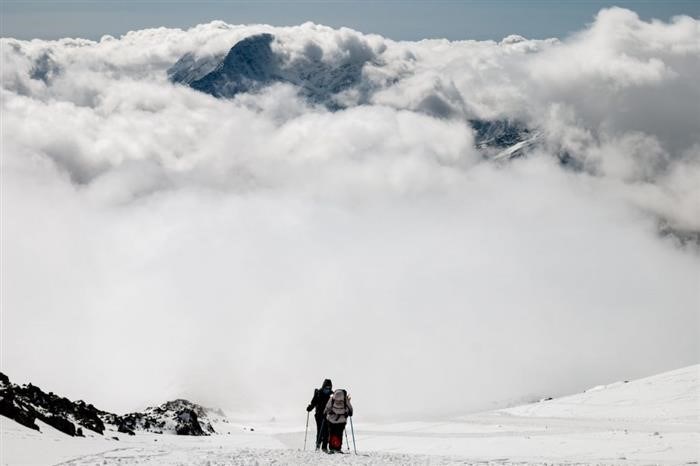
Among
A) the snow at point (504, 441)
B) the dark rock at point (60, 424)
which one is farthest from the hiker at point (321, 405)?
the dark rock at point (60, 424)

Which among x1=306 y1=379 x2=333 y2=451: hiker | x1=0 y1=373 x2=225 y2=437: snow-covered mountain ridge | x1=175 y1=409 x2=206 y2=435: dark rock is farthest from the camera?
x1=175 y1=409 x2=206 y2=435: dark rock

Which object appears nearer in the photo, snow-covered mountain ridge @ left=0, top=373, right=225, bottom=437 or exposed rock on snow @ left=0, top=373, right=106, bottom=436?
exposed rock on snow @ left=0, top=373, right=106, bottom=436

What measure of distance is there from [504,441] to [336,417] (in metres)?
8.50

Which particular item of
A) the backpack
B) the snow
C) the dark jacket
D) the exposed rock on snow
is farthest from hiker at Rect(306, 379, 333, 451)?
the exposed rock on snow

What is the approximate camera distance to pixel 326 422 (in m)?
32.2

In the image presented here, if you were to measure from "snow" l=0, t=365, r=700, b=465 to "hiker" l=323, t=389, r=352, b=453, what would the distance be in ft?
4.92

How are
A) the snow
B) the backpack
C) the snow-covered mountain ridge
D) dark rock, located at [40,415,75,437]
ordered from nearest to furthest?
the snow → the backpack → the snow-covered mountain ridge → dark rock, located at [40,415,75,437]

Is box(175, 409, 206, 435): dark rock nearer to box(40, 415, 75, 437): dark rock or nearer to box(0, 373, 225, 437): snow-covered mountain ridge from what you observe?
box(0, 373, 225, 437): snow-covered mountain ridge

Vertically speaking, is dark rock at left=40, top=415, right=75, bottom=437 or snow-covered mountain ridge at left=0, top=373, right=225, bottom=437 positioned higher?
snow-covered mountain ridge at left=0, top=373, right=225, bottom=437

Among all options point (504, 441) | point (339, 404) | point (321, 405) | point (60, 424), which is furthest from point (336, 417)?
point (60, 424)

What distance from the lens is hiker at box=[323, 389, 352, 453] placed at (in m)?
31.3

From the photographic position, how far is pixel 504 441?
109 feet

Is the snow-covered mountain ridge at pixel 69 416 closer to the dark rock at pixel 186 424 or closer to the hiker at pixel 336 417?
the dark rock at pixel 186 424

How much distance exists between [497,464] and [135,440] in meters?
21.3
